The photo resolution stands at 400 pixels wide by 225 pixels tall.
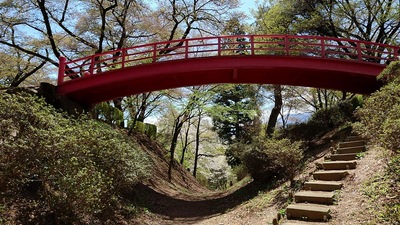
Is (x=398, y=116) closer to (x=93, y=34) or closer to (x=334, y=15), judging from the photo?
(x=334, y=15)

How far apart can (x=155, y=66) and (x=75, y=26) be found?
328 inches

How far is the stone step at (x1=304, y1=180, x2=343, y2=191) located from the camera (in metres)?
6.23

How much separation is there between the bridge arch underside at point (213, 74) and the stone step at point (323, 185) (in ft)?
17.2

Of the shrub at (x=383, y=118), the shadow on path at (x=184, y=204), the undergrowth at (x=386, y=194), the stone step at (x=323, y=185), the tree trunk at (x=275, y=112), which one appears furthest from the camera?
the tree trunk at (x=275, y=112)

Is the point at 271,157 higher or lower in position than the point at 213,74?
lower

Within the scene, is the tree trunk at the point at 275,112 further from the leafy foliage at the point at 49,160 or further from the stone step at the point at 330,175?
the leafy foliage at the point at 49,160

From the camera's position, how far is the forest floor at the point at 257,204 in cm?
527

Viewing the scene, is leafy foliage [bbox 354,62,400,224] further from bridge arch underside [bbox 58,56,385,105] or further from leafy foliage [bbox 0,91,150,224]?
leafy foliage [bbox 0,91,150,224]

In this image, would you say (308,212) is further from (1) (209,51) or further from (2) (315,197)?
(1) (209,51)

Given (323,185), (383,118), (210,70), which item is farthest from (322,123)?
(383,118)

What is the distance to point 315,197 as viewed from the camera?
5.95 metres

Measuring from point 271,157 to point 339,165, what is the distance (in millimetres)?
1827

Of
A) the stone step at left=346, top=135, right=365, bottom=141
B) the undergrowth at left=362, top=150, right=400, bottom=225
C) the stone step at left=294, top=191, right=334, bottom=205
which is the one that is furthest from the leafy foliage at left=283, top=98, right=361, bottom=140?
the undergrowth at left=362, top=150, right=400, bottom=225

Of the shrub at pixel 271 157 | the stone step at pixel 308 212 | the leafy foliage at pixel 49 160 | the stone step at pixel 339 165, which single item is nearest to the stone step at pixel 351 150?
the stone step at pixel 339 165
